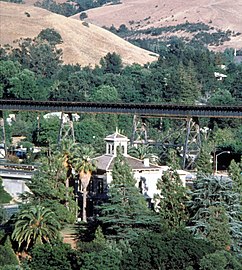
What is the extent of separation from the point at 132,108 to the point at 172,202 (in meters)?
32.8

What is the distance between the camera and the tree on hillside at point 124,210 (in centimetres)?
6438

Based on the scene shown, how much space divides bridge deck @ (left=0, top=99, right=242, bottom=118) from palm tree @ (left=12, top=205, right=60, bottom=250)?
3024cm

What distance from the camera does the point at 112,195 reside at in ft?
219

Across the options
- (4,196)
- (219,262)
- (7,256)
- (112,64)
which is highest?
(112,64)

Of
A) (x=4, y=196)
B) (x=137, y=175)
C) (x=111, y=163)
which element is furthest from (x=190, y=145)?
(x=111, y=163)

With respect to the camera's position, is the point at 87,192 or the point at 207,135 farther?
the point at 207,135

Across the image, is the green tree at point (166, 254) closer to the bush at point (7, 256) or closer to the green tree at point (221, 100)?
the bush at point (7, 256)

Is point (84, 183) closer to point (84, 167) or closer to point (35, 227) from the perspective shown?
point (84, 167)

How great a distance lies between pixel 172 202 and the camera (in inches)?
2554

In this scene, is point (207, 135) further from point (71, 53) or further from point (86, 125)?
point (71, 53)

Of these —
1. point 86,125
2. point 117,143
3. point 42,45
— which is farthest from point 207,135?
point 42,45

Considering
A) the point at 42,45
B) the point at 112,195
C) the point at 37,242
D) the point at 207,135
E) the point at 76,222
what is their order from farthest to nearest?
the point at 42,45 < the point at 207,135 < the point at 76,222 < the point at 112,195 < the point at 37,242

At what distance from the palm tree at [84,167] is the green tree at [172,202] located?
698 centimetres

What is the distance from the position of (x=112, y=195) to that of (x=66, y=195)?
6099 millimetres
